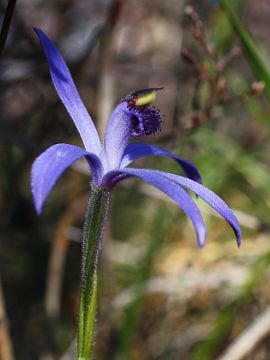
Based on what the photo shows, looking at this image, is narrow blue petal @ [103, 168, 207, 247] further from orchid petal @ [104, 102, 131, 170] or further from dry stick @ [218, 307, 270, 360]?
dry stick @ [218, 307, 270, 360]

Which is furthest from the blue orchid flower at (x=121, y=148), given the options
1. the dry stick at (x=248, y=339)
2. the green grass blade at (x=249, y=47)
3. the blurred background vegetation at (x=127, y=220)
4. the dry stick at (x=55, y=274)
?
the dry stick at (x=55, y=274)

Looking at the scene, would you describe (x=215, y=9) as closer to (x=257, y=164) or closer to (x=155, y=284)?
(x=257, y=164)

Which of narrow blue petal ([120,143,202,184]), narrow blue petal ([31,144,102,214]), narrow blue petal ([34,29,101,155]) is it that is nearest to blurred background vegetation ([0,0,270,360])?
narrow blue petal ([120,143,202,184])

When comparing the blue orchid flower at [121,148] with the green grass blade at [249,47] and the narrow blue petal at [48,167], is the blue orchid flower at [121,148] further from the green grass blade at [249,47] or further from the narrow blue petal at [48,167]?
the green grass blade at [249,47]

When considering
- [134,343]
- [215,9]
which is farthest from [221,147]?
[134,343]

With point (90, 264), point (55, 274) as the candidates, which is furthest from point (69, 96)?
point (55, 274)

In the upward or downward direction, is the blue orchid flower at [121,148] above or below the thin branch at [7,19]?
below
